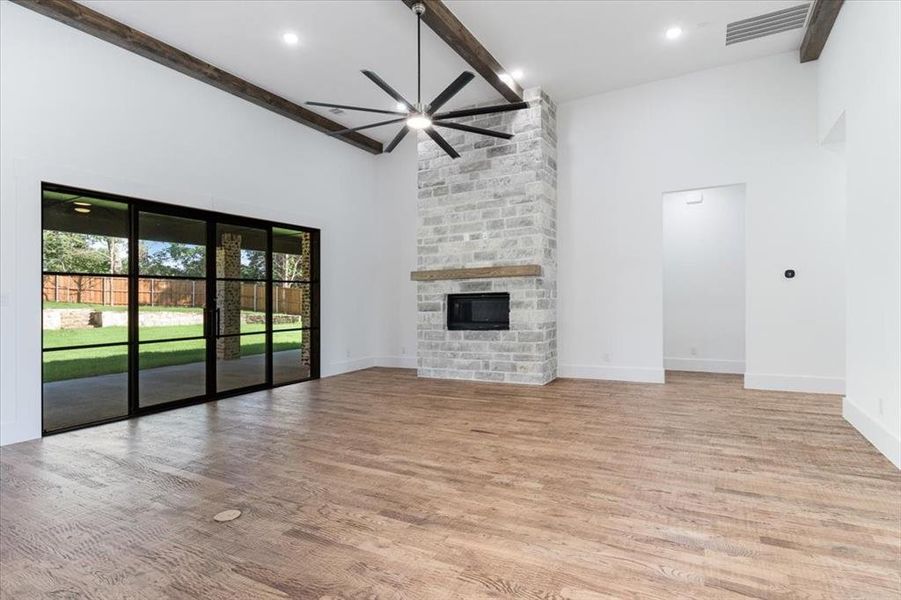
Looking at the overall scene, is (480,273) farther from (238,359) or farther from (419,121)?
(238,359)

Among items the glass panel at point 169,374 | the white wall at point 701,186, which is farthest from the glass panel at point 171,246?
the white wall at point 701,186

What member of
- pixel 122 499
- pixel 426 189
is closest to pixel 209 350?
pixel 122 499

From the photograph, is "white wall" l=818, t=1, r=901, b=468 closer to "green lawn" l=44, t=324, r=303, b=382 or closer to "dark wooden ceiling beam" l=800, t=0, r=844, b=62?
"dark wooden ceiling beam" l=800, t=0, r=844, b=62

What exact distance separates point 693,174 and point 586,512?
514cm

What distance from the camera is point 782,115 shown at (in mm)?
5527

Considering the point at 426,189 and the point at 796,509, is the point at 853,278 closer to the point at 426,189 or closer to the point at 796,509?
the point at 796,509

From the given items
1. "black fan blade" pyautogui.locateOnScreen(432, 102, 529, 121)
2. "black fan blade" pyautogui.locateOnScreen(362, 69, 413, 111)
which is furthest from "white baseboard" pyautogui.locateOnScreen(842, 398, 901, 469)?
"black fan blade" pyautogui.locateOnScreen(362, 69, 413, 111)

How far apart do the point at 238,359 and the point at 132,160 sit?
2.99 metres

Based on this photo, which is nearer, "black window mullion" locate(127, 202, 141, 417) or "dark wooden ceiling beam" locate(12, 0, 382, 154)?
"dark wooden ceiling beam" locate(12, 0, 382, 154)

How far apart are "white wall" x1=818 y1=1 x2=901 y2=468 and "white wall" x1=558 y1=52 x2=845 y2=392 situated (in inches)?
43.6

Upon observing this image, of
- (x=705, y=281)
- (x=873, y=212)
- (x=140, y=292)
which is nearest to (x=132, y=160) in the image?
(x=140, y=292)

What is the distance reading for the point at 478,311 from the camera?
22.1ft

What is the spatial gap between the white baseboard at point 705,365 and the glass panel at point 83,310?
7397mm

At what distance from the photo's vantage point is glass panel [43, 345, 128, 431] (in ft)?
14.2
